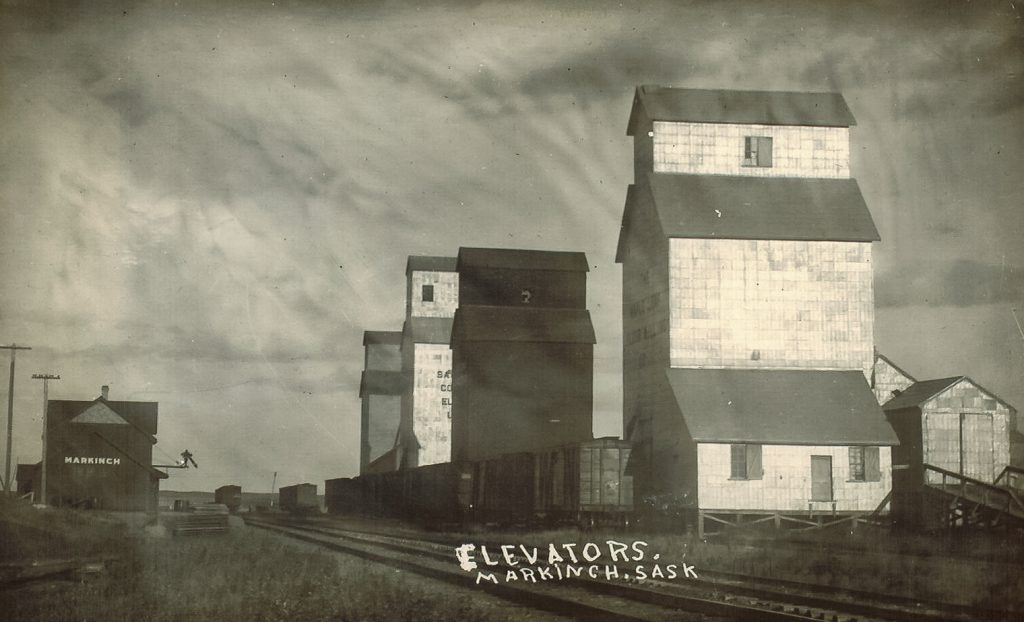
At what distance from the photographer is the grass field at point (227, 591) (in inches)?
509

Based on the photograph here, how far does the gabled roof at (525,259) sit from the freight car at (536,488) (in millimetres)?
11245

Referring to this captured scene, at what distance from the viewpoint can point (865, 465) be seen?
102ft

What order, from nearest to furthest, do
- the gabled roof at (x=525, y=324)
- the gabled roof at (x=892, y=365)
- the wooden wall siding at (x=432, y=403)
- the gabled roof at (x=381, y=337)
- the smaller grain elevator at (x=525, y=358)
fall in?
1. the gabled roof at (x=892, y=365)
2. the smaller grain elevator at (x=525, y=358)
3. the gabled roof at (x=525, y=324)
4. the wooden wall siding at (x=432, y=403)
5. the gabled roof at (x=381, y=337)

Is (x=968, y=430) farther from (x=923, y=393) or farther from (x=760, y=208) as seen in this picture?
(x=760, y=208)

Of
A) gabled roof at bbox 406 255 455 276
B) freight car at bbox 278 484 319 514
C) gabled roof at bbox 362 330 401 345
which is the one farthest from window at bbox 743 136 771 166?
freight car at bbox 278 484 319 514

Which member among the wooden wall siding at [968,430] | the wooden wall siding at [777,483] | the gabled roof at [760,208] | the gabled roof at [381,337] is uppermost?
the gabled roof at [760,208]

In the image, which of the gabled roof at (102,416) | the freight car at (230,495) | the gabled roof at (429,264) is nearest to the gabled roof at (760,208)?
the gabled roof at (429,264)

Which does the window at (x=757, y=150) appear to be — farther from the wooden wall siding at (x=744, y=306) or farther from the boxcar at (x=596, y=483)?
the boxcar at (x=596, y=483)

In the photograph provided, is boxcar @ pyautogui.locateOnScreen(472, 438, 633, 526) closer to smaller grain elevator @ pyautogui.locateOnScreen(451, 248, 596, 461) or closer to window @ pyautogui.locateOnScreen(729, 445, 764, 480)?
window @ pyautogui.locateOnScreen(729, 445, 764, 480)

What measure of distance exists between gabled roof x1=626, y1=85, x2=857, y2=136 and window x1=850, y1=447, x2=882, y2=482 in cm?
1037

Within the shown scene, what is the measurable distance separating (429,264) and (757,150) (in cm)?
2847

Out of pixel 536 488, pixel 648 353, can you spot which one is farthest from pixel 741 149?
pixel 536 488

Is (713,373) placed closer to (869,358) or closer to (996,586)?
(869,358)

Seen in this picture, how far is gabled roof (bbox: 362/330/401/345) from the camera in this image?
70969 millimetres
